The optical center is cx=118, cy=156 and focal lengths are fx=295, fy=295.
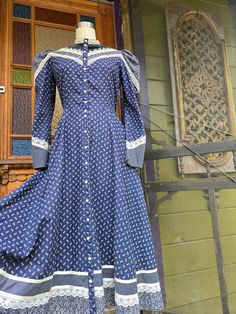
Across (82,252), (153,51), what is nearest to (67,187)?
(82,252)

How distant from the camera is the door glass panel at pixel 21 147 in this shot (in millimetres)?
1477

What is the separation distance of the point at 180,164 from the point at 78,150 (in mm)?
558

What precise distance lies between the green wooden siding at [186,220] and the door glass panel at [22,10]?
62cm

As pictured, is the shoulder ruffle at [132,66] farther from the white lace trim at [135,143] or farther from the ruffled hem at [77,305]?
the ruffled hem at [77,305]

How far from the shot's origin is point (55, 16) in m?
1.66

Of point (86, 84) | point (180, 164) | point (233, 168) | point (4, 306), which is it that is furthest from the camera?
point (180, 164)

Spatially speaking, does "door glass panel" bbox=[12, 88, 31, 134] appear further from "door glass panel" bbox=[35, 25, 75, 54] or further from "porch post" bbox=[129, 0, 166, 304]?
"porch post" bbox=[129, 0, 166, 304]

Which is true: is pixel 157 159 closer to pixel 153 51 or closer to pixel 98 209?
pixel 98 209

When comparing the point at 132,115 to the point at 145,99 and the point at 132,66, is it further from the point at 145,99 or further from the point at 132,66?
the point at 145,99

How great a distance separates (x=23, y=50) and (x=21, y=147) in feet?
1.71

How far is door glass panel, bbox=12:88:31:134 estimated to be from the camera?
1.50 metres

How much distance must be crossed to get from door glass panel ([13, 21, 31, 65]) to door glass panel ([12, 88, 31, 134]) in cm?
16

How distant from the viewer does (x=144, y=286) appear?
104cm

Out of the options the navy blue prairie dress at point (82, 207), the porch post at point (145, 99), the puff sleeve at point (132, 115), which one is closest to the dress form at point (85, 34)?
the navy blue prairie dress at point (82, 207)
